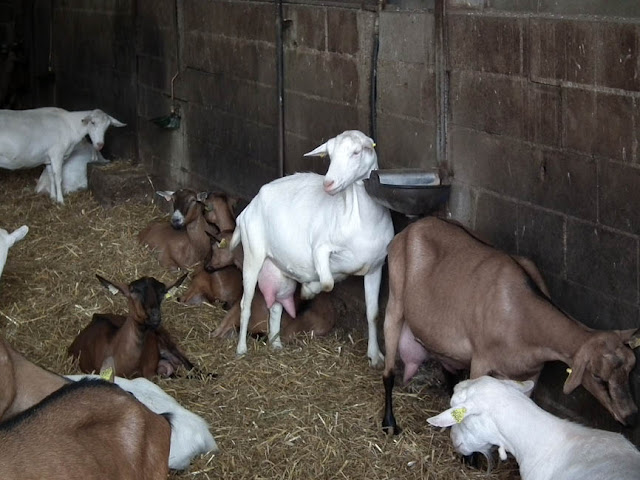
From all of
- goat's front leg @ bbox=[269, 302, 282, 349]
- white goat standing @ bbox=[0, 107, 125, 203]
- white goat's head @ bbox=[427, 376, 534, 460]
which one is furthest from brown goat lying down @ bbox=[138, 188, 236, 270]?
white goat's head @ bbox=[427, 376, 534, 460]

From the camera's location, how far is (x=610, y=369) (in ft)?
15.2

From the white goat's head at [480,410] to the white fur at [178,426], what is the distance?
1339mm

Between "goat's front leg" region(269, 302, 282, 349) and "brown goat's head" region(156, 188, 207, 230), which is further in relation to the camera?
"brown goat's head" region(156, 188, 207, 230)

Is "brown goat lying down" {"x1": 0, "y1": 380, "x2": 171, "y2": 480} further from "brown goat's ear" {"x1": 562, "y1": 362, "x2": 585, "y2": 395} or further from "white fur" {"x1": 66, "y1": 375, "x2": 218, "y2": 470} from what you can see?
"brown goat's ear" {"x1": 562, "y1": 362, "x2": 585, "y2": 395}

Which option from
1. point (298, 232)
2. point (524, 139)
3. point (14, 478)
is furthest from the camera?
point (298, 232)

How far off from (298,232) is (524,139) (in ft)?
5.73

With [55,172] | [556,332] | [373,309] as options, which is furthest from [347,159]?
[55,172]

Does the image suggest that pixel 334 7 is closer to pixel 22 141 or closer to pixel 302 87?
pixel 302 87

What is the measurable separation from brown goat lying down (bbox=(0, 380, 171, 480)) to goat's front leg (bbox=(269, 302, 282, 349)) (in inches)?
118

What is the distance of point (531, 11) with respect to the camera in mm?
5418

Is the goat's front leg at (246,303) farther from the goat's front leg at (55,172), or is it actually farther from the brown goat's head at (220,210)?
the goat's front leg at (55,172)

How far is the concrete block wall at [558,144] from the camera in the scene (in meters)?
4.84

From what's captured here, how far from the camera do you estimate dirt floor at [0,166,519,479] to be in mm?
5438

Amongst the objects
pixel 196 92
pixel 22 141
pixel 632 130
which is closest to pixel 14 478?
pixel 632 130
